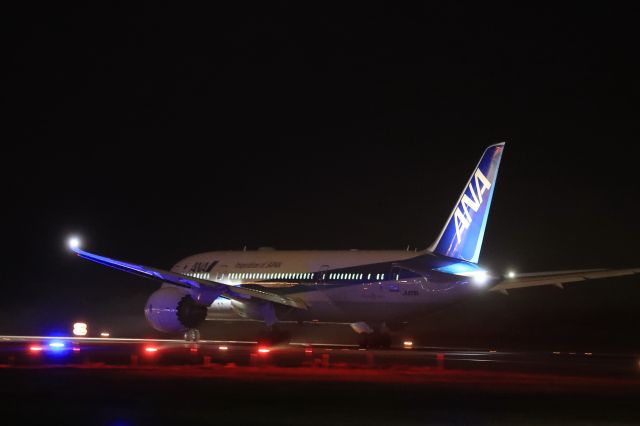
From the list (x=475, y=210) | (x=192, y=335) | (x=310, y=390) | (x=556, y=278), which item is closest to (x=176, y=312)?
(x=192, y=335)

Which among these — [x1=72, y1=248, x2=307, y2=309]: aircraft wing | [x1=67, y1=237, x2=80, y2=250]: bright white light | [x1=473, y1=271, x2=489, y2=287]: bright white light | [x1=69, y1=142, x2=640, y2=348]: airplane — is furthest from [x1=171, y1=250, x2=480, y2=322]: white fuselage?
[x1=67, y1=237, x2=80, y2=250]: bright white light

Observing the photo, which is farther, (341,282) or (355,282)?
(341,282)

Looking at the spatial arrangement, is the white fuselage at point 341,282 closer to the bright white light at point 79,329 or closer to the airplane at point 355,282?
the airplane at point 355,282

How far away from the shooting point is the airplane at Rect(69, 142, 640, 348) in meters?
41.4

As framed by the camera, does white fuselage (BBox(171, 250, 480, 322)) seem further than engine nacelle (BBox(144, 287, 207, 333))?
No

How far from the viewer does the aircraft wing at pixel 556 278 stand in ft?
133

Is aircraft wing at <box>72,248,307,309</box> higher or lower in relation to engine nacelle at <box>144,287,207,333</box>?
higher

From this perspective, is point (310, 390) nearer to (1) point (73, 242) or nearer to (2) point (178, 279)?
(2) point (178, 279)

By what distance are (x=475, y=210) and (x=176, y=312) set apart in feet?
43.8

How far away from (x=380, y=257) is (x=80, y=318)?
92.2 ft

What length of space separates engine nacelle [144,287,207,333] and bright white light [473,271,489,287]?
478 inches

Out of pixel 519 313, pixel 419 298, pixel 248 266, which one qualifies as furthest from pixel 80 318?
pixel 419 298

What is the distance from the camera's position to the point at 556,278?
40.6m

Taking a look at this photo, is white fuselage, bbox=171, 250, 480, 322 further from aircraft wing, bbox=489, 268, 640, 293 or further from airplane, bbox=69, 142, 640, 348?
aircraft wing, bbox=489, 268, 640, 293
